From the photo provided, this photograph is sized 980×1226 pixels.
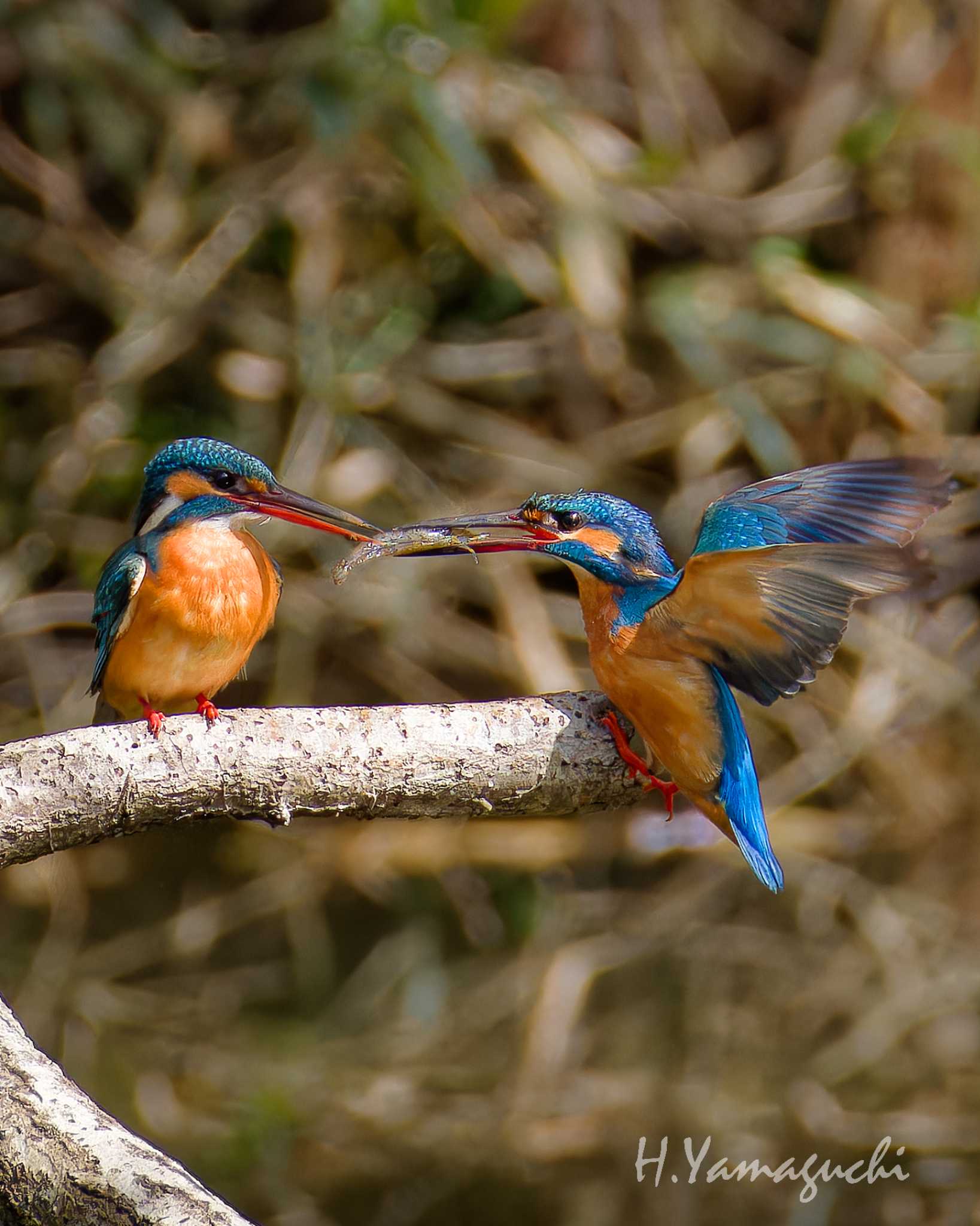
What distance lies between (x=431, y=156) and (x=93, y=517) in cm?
119

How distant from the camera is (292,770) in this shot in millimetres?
1586

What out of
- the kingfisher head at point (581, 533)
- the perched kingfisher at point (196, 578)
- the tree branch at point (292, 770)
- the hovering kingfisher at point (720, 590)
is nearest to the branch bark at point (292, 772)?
the tree branch at point (292, 770)

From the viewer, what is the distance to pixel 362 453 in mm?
3273

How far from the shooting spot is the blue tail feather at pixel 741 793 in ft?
6.19

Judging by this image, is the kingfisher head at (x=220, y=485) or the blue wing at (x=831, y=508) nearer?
the blue wing at (x=831, y=508)

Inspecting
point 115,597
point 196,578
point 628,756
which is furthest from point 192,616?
point 628,756

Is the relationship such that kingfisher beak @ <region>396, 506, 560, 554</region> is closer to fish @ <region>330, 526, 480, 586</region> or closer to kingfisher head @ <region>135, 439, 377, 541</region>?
fish @ <region>330, 526, 480, 586</region>

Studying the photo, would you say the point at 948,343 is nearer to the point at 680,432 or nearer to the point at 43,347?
the point at 680,432

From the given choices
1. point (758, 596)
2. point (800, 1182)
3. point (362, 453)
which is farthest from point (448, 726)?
point (800, 1182)

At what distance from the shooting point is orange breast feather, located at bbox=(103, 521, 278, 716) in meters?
2.10

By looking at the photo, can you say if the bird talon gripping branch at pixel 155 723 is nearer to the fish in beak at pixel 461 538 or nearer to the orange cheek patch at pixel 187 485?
the fish in beak at pixel 461 538
